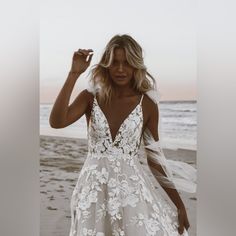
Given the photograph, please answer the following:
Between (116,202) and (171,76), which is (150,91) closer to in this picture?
(116,202)

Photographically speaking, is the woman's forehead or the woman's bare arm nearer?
the woman's bare arm

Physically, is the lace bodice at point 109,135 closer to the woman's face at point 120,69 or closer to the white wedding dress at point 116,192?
the white wedding dress at point 116,192

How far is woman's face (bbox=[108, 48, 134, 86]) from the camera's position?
1594mm

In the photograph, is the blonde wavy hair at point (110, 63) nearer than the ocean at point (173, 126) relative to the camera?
Yes

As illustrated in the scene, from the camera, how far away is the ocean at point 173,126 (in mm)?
2326

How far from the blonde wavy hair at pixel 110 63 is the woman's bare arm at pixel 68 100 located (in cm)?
7

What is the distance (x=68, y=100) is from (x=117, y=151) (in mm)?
260

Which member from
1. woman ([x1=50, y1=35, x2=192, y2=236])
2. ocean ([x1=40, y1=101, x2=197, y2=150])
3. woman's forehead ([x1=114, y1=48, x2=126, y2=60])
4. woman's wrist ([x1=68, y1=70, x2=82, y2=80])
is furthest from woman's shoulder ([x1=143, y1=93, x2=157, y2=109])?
ocean ([x1=40, y1=101, x2=197, y2=150])

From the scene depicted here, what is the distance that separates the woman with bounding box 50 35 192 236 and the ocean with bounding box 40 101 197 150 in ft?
2.29

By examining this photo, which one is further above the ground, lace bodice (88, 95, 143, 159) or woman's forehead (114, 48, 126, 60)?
woman's forehead (114, 48, 126, 60)

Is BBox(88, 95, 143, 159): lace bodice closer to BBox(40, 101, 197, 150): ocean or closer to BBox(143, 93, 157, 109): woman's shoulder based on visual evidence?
BBox(143, 93, 157, 109): woman's shoulder

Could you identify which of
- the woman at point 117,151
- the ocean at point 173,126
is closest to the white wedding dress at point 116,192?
the woman at point 117,151
